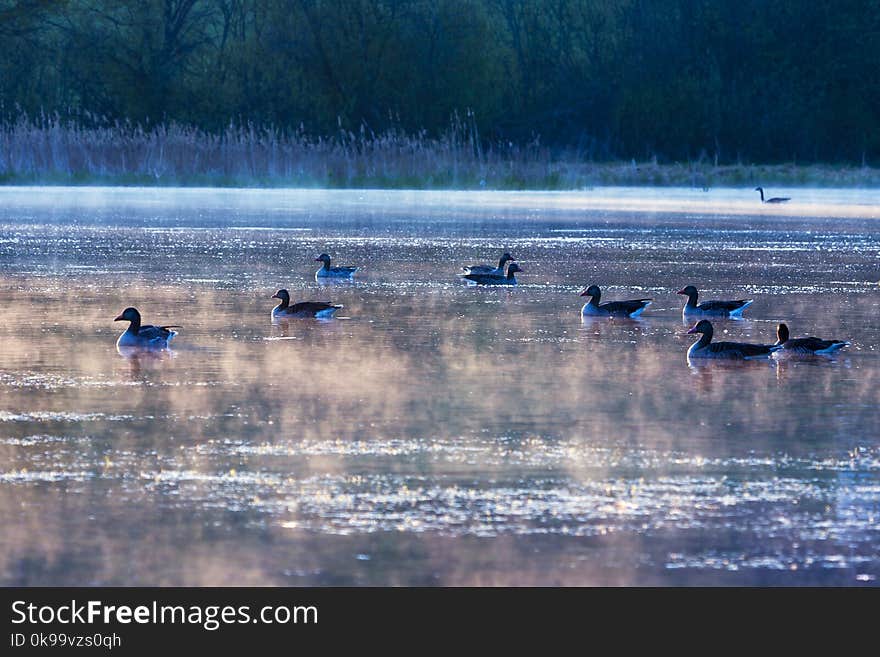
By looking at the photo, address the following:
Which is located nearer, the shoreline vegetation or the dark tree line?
the shoreline vegetation

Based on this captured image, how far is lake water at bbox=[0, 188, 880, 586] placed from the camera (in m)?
6.30

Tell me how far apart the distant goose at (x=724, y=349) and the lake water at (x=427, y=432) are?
0.33ft

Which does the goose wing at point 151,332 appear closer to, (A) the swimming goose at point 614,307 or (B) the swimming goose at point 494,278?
(A) the swimming goose at point 614,307

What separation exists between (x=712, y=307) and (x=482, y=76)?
36319 millimetres

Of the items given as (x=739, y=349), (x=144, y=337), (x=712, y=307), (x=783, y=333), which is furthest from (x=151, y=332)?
(x=712, y=307)

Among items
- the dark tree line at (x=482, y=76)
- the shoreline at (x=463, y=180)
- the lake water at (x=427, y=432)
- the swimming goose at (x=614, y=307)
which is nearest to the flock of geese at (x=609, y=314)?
the swimming goose at (x=614, y=307)

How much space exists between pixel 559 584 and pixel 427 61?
4474 cm

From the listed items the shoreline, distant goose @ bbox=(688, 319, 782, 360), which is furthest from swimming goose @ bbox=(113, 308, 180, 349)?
the shoreline

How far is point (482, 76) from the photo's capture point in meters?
49.8

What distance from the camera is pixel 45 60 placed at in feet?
171

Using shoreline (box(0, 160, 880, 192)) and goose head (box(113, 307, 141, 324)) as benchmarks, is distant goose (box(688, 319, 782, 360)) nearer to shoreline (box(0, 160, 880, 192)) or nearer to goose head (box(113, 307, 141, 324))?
goose head (box(113, 307, 141, 324))

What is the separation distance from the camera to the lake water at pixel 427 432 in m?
6.30
